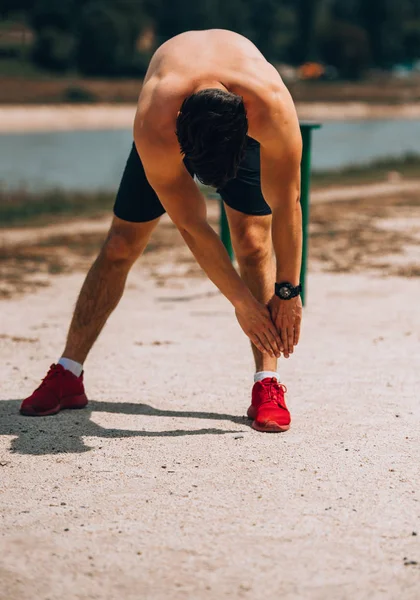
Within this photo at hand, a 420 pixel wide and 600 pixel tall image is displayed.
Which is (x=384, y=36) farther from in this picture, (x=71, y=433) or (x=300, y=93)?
(x=71, y=433)

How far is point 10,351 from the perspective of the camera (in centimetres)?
575

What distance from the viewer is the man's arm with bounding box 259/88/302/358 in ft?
12.3

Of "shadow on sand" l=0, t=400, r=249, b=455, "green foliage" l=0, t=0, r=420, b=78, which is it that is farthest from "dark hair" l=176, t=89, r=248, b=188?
"green foliage" l=0, t=0, r=420, b=78

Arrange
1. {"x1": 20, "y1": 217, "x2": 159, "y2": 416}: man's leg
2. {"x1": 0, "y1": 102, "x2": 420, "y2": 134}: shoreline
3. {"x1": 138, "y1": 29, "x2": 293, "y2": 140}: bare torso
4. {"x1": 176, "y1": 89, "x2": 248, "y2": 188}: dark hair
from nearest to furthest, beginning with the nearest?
{"x1": 176, "y1": 89, "x2": 248, "y2": 188}: dark hair → {"x1": 138, "y1": 29, "x2": 293, "y2": 140}: bare torso → {"x1": 20, "y1": 217, "x2": 159, "y2": 416}: man's leg → {"x1": 0, "y1": 102, "x2": 420, "y2": 134}: shoreline

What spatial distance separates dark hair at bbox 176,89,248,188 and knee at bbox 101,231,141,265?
95cm

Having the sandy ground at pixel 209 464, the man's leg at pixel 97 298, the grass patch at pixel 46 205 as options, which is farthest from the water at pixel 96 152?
the man's leg at pixel 97 298

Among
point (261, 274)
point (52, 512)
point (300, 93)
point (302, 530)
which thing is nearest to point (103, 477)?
point (52, 512)

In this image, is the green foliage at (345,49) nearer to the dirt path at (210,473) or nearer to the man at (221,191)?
the dirt path at (210,473)

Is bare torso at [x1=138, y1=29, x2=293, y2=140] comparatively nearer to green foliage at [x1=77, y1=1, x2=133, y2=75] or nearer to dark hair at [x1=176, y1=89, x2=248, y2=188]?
dark hair at [x1=176, y1=89, x2=248, y2=188]

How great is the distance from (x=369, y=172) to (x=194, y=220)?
1350 centimetres

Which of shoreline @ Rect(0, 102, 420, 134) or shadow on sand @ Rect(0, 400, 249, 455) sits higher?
shoreline @ Rect(0, 102, 420, 134)

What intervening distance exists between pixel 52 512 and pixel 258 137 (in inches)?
58.7

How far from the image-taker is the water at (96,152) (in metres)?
19.1

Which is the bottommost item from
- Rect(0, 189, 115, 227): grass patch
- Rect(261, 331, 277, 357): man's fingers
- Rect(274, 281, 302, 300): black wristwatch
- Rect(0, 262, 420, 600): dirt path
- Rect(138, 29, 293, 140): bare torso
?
Rect(0, 262, 420, 600): dirt path
